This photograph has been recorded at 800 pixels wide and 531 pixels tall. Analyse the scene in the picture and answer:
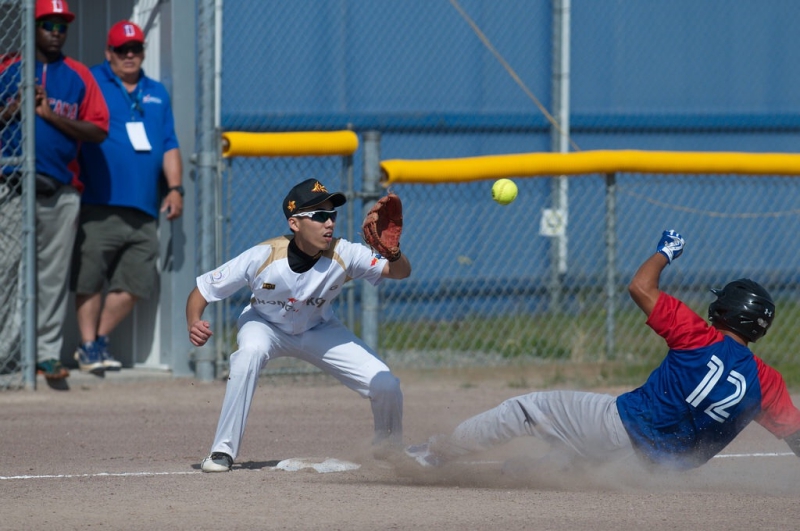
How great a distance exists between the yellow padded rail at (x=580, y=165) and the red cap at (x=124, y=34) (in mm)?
2023

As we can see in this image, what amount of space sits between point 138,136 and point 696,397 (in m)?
5.02

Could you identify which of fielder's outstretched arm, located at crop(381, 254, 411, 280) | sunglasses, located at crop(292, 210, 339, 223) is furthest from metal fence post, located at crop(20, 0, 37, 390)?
fielder's outstretched arm, located at crop(381, 254, 411, 280)

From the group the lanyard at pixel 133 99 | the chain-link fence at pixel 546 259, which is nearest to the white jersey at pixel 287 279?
the chain-link fence at pixel 546 259

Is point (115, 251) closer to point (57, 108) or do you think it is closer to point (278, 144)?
point (57, 108)

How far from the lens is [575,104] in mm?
11938

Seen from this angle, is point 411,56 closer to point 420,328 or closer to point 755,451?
point 420,328

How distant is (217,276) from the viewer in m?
6.15

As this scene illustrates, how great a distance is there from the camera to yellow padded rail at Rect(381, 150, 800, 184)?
9078 millimetres

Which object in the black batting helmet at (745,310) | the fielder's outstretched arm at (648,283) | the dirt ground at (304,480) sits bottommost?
the dirt ground at (304,480)

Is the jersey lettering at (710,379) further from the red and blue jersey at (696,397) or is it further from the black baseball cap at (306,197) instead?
the black baseball cap at (306,197)

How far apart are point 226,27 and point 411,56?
1794mm

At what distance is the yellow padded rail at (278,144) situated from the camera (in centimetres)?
883

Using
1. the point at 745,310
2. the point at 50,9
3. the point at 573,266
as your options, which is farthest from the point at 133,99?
the point at 745,310

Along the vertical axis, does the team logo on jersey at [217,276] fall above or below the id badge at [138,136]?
below
